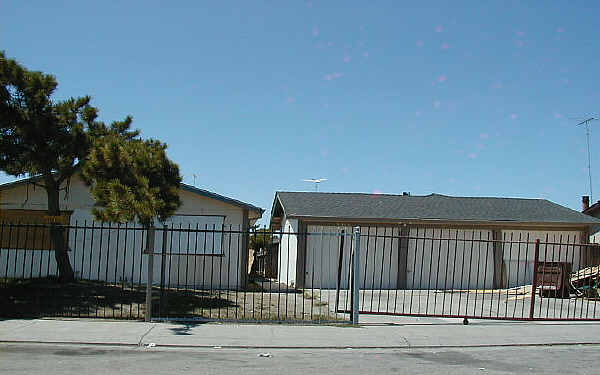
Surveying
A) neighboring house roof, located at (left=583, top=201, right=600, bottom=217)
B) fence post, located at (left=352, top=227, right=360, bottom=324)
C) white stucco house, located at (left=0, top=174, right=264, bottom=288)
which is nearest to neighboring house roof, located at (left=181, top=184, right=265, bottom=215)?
white stucco house, located at (left=0, top=174, right=264, bottom=288)

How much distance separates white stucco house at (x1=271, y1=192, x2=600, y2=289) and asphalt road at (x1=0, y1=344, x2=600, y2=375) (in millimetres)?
11475

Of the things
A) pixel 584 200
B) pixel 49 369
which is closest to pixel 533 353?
pixel 49 369

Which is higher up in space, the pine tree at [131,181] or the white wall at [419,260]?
the pine tree at [131,181]

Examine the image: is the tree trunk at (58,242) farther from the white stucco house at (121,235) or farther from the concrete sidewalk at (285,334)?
the concrete sidewalk at (285,334)

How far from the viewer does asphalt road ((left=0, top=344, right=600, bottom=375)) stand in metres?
8.17

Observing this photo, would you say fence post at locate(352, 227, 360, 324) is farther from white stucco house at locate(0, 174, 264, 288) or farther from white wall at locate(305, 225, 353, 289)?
white wall at locate(305, 225, 353, 289)

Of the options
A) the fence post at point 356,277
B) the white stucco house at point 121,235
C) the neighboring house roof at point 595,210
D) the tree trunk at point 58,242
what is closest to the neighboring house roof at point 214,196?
the white stucco house at point 121,235

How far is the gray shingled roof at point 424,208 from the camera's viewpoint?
23.0 metres

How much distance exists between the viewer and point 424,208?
80.7 feet

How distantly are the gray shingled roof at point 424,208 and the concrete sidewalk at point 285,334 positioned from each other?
10.3m

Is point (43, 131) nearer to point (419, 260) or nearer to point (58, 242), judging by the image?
point (58, 242)

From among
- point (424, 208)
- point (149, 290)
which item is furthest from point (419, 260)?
point (149, 290)

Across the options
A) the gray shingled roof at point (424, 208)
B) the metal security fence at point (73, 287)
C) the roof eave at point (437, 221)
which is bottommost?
the metal security fence at point (73, 287)

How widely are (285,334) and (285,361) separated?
86.3 inches
